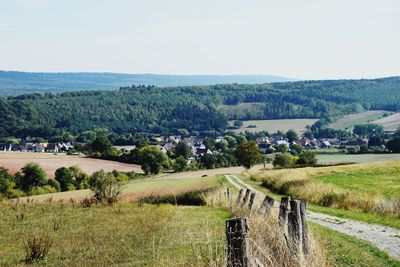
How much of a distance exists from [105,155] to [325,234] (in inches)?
4367

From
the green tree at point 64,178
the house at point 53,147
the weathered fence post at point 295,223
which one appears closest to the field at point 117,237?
the weathered fence post at point 295,223

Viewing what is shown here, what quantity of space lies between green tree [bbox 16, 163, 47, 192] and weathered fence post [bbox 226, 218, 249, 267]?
271ft

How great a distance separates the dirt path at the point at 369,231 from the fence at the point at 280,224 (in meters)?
3.55

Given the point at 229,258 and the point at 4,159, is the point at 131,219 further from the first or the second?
the point at 4,159

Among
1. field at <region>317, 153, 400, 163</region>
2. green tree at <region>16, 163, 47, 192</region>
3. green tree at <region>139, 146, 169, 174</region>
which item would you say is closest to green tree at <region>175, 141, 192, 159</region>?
green tree at <region>139, 146, 169, 174</region>

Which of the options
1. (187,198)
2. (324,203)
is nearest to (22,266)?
(324,203)

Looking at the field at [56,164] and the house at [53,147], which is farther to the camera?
the house at [53,147]

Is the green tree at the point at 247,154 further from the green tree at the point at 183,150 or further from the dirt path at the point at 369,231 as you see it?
the dirt path at the point at 369,231

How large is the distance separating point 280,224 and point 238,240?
14.4 feet

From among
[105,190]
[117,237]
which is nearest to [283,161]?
[105,190]

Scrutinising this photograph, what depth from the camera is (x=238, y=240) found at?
329 inches

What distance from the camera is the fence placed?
8344mm

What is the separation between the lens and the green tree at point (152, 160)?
4395 inches

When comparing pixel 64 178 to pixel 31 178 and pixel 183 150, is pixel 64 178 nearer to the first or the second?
pixel 31 178
